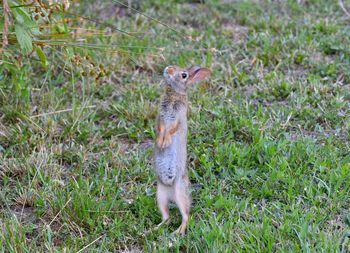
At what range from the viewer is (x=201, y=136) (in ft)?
18.9

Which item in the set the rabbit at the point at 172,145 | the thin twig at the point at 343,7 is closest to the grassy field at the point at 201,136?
the thin twig at the point at 343,7

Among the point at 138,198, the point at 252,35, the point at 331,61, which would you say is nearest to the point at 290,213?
the point at 138,198

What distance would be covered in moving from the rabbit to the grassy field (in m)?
0.16

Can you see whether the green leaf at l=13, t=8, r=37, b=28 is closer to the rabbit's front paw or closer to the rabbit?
the rabbit

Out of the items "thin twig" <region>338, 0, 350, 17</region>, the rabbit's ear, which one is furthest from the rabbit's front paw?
"thin twig" <region>338, 0, 350, 17</region>

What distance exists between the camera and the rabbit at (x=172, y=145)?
467 centimetres

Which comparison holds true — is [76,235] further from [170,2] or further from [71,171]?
[170,2]

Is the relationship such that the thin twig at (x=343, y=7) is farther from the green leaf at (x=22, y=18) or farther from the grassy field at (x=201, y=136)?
the green leaf at (x=22, y=18)

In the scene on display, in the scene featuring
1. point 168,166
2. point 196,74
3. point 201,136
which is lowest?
point 201,136

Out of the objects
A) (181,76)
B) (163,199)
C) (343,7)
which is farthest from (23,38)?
(343,7)

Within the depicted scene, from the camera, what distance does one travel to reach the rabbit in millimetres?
4672

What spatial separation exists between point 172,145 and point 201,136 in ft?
3.56

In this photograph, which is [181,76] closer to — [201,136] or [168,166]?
[168,166]

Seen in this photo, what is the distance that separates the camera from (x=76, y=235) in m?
4.62
